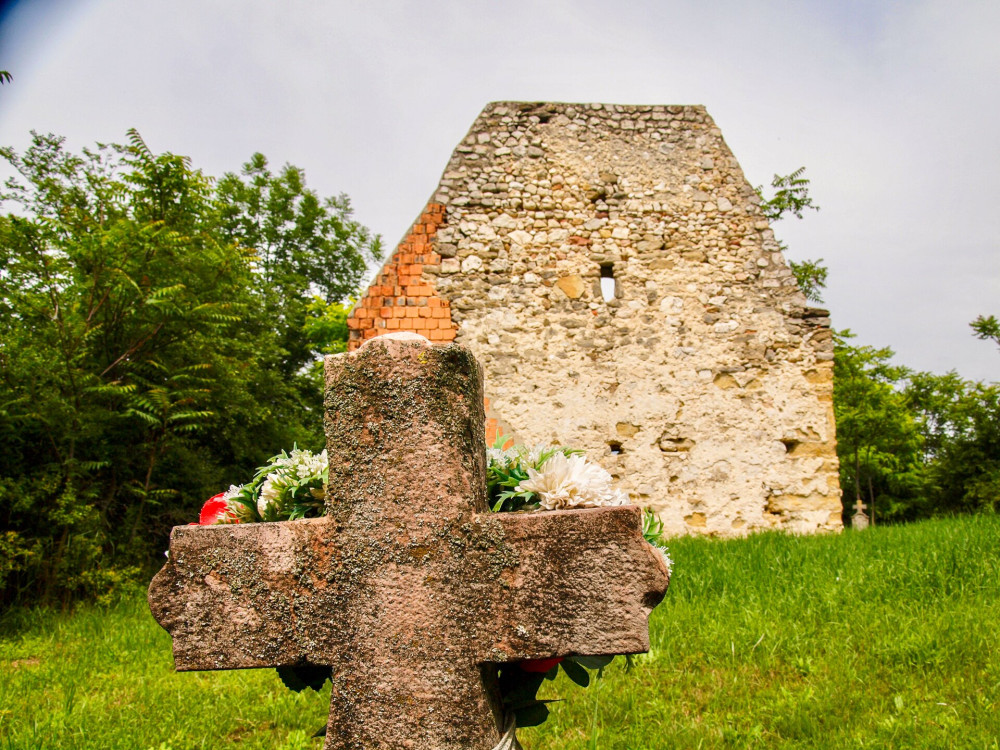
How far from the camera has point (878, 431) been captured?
2152 centimetres

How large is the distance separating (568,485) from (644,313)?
19.5 feet

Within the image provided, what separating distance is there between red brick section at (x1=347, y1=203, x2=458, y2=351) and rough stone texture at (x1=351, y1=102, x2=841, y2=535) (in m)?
0.07

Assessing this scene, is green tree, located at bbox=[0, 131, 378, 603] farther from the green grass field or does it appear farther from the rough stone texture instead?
the rough stone texture

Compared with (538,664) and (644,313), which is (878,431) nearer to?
(644,313)

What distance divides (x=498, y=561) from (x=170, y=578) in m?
0.85

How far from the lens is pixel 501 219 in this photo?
24.4 ft

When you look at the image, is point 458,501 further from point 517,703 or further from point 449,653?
point 517,703

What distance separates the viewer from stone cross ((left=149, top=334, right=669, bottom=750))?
150 cm

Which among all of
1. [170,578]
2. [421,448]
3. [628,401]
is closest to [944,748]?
[421,448]

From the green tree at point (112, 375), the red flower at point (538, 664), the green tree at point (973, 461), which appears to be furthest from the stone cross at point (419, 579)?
the green tree at point (973, 461)

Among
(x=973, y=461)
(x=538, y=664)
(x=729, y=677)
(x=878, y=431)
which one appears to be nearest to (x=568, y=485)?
(x=538, y=664)

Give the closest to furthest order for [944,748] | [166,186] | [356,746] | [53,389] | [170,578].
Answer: [356,746]
[170,578]
[944,748]
[53,389]
[166,186]

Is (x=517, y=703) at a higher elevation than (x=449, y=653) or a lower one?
lower

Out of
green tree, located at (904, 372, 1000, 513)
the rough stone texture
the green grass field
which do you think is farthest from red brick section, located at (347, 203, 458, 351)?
green tree, located at (904, 372, 1000, 513)
